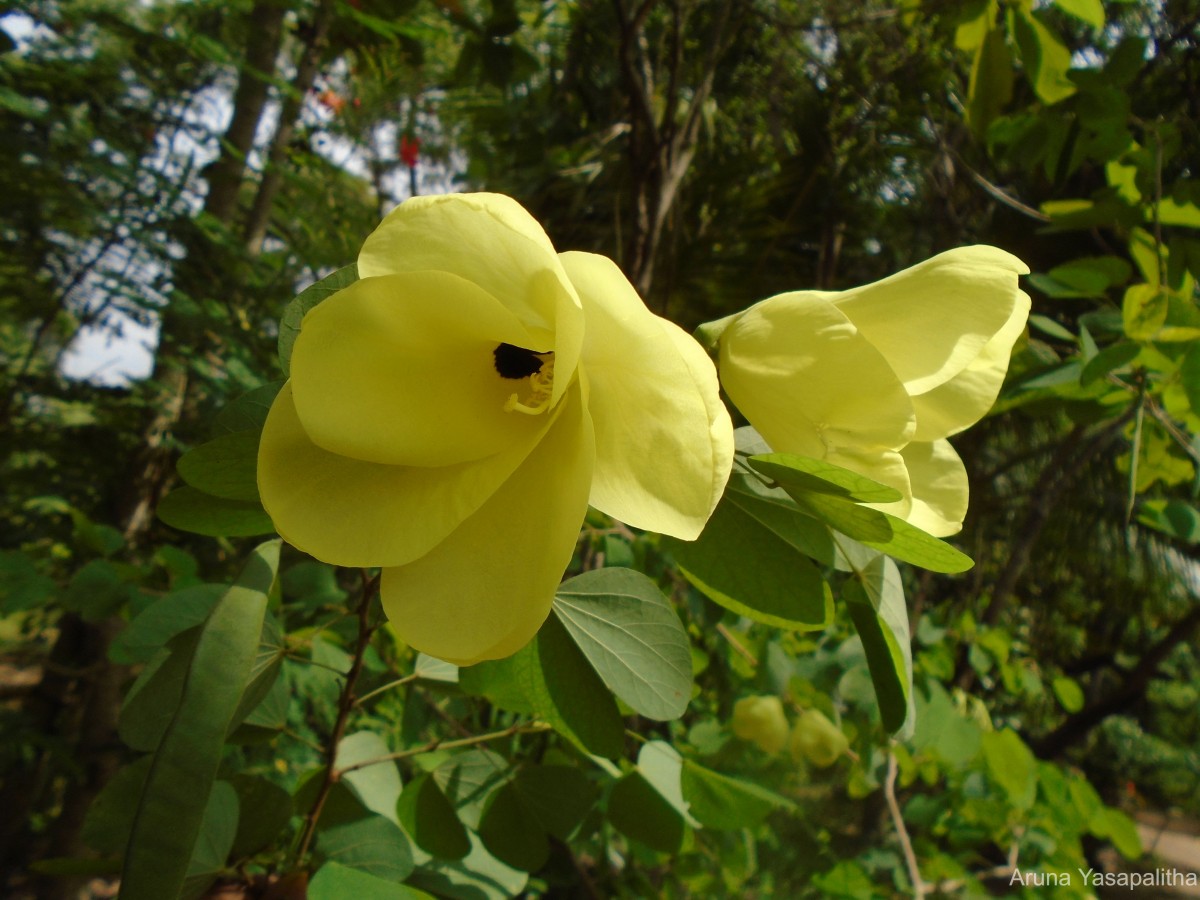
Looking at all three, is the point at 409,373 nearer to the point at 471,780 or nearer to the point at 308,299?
the point at 308,299

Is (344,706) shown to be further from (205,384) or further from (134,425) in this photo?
(134,425)

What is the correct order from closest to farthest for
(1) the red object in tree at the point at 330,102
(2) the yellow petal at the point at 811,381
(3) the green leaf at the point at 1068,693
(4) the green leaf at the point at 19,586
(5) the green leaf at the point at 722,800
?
(2) the yellow petal at the point at 811,381 < (5) the green leaf at the point at 722,800 < (4) the green leaf at the point at 19,586 < (3) the green leaf at the point at 1068,693 < (1) the red object in tree at the point at 330,102

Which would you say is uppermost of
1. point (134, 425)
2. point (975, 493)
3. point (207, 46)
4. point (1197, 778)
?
point (207, 46)

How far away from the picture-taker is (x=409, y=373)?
0.45m

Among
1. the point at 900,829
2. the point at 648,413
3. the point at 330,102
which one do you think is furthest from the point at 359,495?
the point at 330,102

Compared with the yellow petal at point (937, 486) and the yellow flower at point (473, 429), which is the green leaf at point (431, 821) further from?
the yellow petal at point (937, 486)

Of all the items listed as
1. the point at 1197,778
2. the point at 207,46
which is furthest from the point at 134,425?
the point at 1197,778

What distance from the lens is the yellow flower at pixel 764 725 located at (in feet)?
4.15

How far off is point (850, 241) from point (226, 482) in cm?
356

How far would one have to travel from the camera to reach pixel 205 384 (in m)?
2.02

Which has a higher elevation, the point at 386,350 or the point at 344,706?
the point at 386,350

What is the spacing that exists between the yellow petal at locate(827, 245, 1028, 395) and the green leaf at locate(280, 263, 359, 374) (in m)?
0.33

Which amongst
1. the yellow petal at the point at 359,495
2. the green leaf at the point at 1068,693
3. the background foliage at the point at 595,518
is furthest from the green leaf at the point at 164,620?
the green leaf at the point at 1068,693

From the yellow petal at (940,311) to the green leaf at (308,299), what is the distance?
33cm
